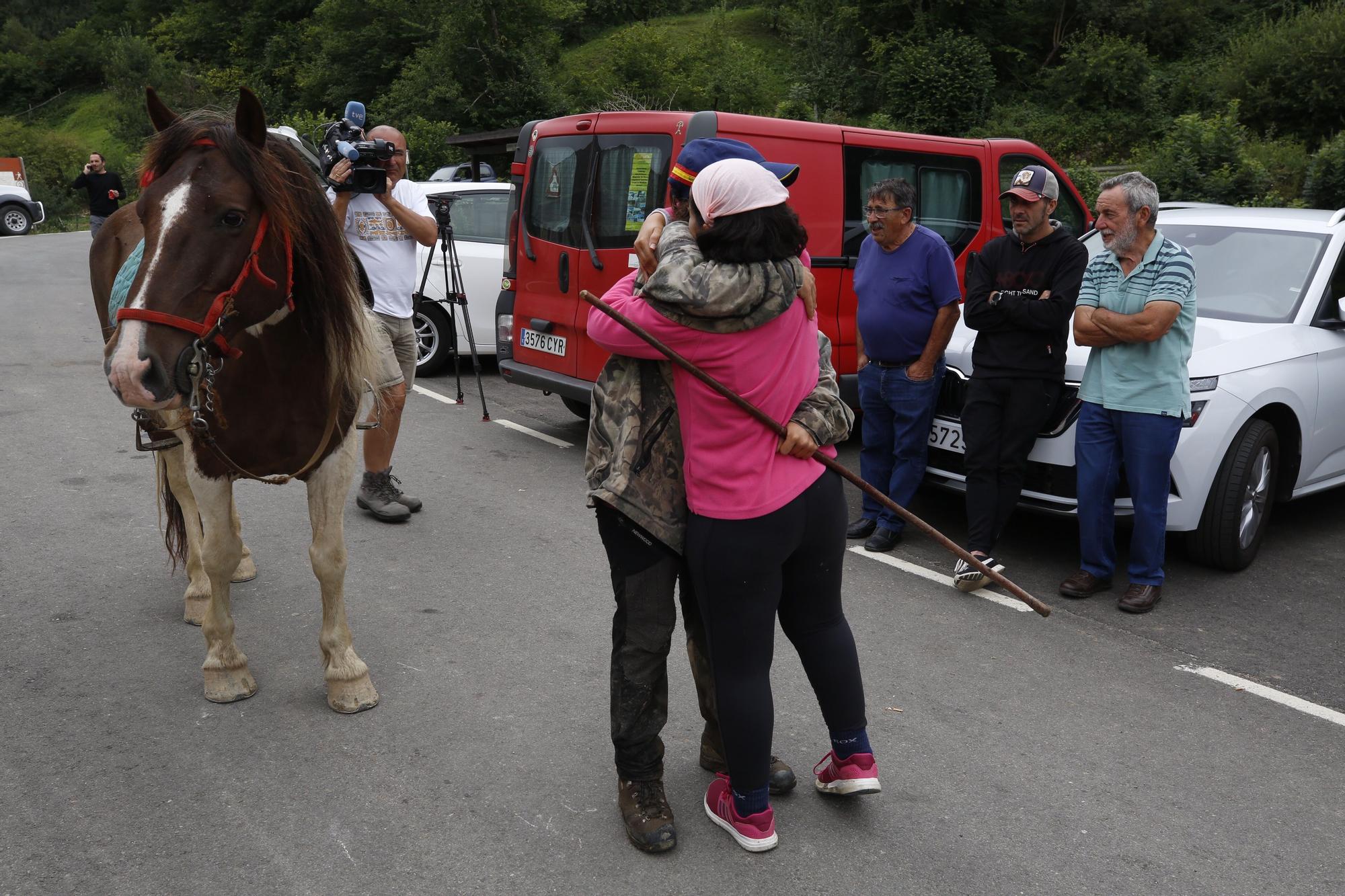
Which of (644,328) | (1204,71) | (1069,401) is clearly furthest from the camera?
(1204,71)

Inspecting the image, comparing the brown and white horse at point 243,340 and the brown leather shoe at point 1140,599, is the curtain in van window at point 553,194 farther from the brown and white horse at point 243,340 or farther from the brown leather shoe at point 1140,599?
the brown leather shoe at point 1140,599

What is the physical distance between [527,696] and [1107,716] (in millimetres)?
2090

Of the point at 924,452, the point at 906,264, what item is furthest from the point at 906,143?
the point at 924,452

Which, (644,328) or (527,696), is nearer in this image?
(644,328)

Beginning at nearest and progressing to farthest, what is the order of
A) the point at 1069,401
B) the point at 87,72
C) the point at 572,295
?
the point at 1069,401
the point at 572,295
the point at 87,72

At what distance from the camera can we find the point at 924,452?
573 cm

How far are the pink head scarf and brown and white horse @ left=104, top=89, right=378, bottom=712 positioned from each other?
1.38 meters

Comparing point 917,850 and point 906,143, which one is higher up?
point 906,143

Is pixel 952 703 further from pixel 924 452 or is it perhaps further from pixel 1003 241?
pixel 1003 241

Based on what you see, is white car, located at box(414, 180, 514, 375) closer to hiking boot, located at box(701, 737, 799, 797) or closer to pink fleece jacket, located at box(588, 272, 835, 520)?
hiking boot, located at box(701, 737, 799, 797)

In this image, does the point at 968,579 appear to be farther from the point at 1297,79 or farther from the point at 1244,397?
the point at 1297,79

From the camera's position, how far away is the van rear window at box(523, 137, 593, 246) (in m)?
7.18

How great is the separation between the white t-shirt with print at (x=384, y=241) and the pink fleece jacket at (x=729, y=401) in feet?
10.6

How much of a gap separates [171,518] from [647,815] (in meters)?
2.74
